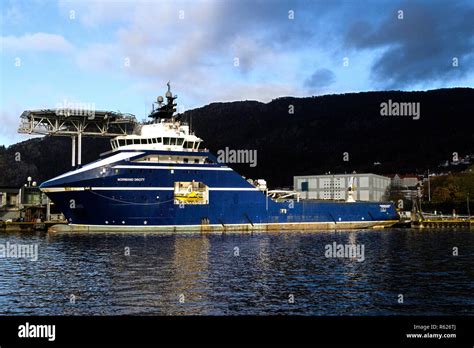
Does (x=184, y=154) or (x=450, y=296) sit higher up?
(x=184, y=154)

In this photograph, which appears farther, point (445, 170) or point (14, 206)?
point (445, 170)

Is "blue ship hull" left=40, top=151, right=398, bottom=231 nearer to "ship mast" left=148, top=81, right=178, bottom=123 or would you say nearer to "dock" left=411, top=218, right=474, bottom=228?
"ship mast" left=148, top=81, right=178, bottom=123

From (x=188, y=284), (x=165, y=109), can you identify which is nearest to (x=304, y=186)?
(x=165, y=109)

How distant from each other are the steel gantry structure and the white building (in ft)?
223

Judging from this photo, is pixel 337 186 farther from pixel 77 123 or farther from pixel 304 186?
pixel 77 123

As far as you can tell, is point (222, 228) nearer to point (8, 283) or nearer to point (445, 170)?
point (8, 283)

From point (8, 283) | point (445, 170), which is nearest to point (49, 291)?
point (8, 283)

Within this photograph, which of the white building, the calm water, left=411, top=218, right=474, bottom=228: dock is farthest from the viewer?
the white building

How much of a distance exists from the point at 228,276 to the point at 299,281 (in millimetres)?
3157

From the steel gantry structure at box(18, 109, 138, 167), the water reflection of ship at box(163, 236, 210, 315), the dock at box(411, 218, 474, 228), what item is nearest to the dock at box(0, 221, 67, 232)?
the steel gantry structure at box(18, 109, 138, 167)

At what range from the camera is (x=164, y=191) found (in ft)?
168

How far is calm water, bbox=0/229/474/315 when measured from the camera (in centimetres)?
1564

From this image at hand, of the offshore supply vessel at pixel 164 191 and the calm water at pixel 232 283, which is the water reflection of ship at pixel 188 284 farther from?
the offshore supply vessel at pixel 164 191
